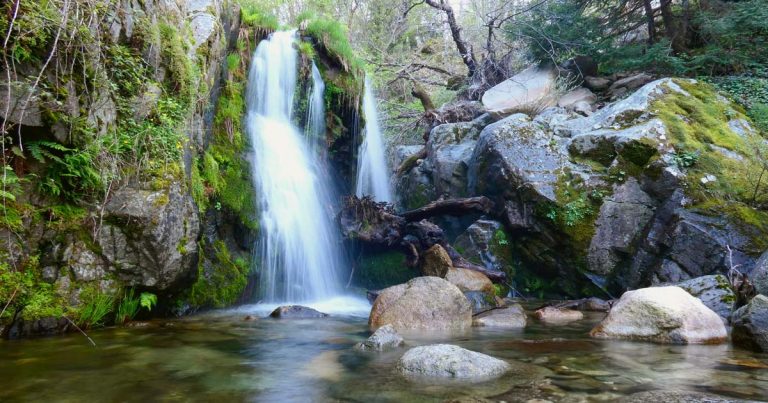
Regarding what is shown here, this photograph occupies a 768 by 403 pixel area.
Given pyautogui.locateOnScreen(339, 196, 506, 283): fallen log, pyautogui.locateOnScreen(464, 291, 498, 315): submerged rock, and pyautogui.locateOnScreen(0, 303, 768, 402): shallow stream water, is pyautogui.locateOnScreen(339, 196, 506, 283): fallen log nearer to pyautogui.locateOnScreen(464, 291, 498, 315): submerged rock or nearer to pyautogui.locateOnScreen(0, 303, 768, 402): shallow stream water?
pyautogui.locateOnScreen(464, 291, 498, 315): submerged rock

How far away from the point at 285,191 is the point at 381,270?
258 centimetres

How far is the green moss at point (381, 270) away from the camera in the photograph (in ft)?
32.1

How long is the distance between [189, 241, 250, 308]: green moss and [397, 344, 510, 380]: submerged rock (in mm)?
4129

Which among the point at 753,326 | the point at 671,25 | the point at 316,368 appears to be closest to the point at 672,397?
the point at 753,326

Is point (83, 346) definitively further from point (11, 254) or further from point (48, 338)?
point (11, 254)

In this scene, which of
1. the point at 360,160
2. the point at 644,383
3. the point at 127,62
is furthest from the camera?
the point at 360,160

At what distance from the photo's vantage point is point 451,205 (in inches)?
401

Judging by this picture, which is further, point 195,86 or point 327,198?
point 327,198

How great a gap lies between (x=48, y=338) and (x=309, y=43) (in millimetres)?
7841

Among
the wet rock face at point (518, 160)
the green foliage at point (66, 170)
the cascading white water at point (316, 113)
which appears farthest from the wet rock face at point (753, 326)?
the cascading white water at point (316, 113)

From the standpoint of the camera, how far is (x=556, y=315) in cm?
690

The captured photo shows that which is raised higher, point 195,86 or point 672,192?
point 195,86

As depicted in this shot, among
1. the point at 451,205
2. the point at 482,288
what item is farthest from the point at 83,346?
the point at 451,205

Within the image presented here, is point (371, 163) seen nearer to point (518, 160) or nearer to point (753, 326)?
point (518, 160)
